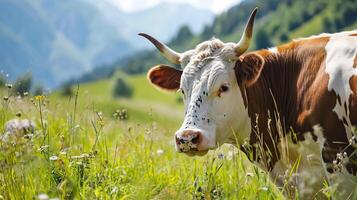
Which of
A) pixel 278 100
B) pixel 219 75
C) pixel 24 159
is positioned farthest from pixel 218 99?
pixel 24 159

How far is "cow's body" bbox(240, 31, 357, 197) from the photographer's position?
16.9 feet

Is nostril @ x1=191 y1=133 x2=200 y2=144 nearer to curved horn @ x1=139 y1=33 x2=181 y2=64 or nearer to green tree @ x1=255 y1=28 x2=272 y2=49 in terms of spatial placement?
curved horn @ x1=139 y1=33 x2=181 y2=64

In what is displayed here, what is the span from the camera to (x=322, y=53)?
228 inches

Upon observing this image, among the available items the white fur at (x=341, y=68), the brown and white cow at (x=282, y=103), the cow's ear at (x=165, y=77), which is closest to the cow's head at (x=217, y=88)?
the brown and white cow at (x=282, y=103)

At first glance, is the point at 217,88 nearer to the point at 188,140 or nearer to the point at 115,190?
the point at 188,140

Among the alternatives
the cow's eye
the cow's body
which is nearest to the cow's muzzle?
the cow's body

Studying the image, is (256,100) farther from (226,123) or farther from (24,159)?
(24,159)

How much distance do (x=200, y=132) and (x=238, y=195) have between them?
36.8 inches

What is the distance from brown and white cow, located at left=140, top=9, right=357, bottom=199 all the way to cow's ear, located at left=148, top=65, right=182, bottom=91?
0.36ft

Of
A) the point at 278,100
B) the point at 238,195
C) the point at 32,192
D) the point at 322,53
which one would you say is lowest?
the point at 238,195

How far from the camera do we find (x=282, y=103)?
6199 mm

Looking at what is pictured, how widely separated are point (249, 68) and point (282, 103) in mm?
556

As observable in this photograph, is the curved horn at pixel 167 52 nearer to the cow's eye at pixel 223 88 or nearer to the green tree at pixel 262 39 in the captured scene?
the cow's eye at pixel 223 88

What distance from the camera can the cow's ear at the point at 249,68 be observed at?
6.26 meters
